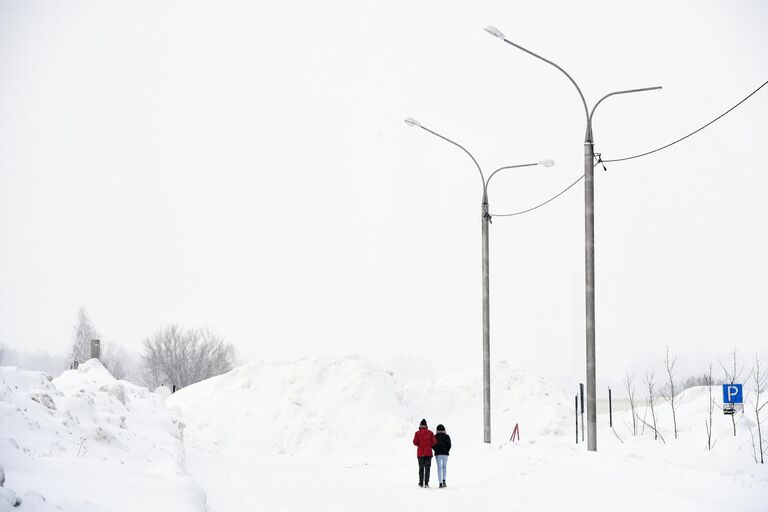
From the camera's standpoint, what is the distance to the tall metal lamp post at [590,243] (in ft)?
73.5

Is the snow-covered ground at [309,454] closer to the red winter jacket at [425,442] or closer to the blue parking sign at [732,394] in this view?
the red winter jacket at [425,442]

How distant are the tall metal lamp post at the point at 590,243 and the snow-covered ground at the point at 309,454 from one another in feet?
3.14

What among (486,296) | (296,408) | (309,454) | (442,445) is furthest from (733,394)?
(296,408)

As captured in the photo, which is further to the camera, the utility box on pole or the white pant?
the utility box on pole

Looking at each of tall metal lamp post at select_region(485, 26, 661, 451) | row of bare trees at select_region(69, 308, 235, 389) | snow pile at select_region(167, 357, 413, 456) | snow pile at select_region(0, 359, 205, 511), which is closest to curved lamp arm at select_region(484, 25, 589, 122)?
tall metal lamp post at select_region(485, 26, 661, 451)

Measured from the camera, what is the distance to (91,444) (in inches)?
872

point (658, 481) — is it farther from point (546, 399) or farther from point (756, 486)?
point (546, 399)

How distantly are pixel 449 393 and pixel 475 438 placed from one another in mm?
11932

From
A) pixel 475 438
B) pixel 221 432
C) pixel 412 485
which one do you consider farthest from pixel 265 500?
pixel 475 438

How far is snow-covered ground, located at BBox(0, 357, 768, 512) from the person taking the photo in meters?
14.8

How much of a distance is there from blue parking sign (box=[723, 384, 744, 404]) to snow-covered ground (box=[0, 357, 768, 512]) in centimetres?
176

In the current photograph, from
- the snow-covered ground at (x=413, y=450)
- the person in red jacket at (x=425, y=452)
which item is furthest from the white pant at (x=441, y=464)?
the snow-covered ground at (x=413, y=450)

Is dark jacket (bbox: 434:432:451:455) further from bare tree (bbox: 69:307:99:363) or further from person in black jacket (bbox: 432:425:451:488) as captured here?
bare tree (bbox: 69:307:99:363)

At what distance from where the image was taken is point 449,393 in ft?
201
